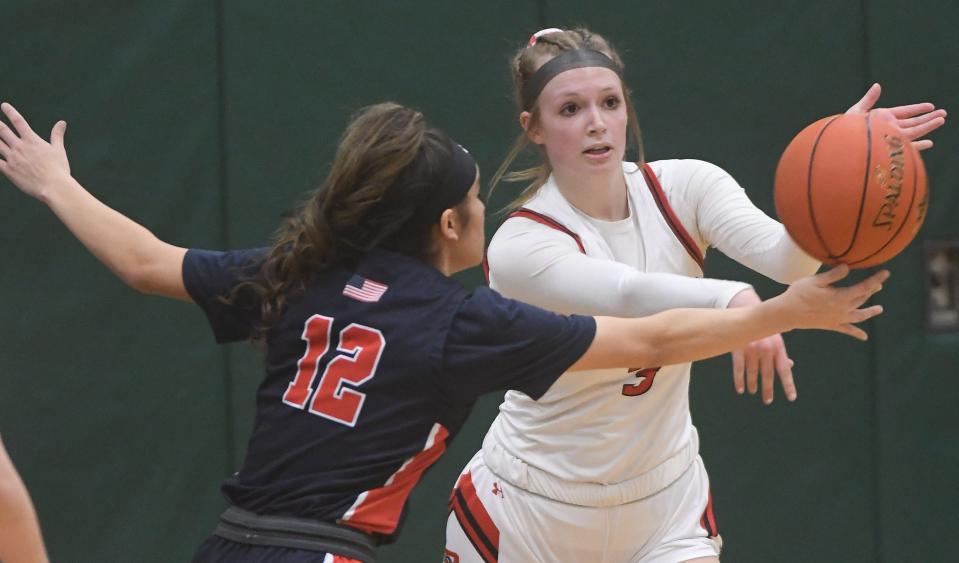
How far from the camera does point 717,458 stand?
230 inches

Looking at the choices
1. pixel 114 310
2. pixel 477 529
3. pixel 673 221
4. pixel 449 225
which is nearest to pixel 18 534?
pixel 449 225

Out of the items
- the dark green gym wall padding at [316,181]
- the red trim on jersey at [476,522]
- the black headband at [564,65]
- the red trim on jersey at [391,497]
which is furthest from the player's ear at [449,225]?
the dark green gym wall padding at [316,181]

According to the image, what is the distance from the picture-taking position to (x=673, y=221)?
158 inches

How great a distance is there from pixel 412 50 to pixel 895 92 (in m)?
2.08

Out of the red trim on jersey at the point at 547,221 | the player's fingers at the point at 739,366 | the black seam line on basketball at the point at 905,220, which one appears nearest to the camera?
the black seam line on basketball at the point at 905,220

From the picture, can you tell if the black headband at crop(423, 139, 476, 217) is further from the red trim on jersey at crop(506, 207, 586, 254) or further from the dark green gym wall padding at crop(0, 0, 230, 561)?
the dark green gym wall padding at crop(0, 0, 230, 561)

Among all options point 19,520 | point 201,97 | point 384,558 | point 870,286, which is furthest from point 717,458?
point 19,520

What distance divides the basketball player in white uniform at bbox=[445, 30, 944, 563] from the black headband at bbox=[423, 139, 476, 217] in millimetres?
669

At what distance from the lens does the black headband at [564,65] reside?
407cm

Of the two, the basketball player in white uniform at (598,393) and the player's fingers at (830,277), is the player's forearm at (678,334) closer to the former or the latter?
the player's fingers at (830,277)

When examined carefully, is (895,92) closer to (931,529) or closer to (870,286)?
(931,529)

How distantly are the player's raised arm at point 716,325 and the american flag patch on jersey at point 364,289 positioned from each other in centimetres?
45

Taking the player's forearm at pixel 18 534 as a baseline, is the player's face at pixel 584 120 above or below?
above

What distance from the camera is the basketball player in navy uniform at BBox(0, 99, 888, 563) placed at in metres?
2.98
